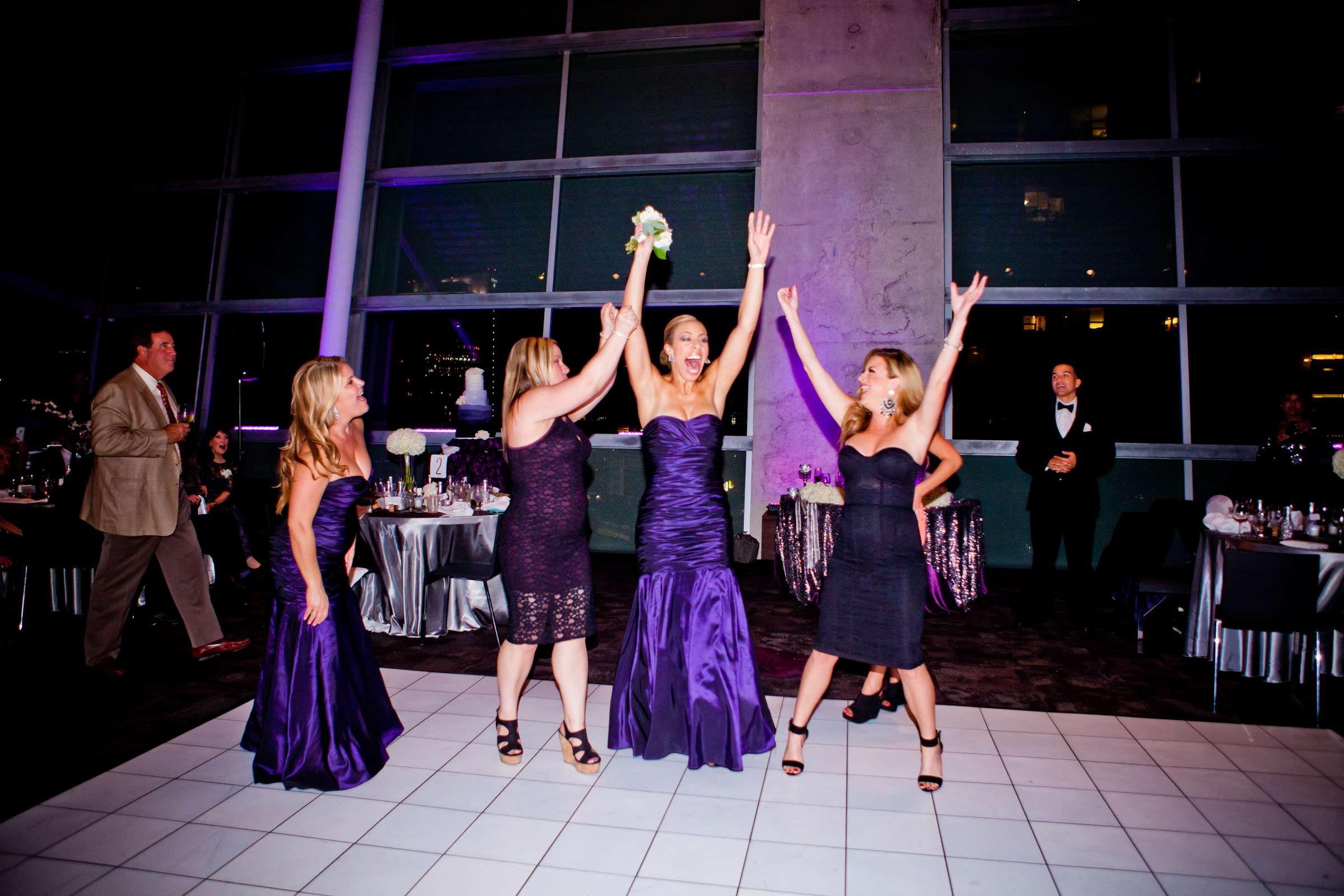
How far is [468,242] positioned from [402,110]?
1903 millimetres

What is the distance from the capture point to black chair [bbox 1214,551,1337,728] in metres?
3.50

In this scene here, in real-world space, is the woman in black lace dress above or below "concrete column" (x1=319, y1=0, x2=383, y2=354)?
below

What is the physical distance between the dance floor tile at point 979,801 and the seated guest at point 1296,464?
416 centimetres

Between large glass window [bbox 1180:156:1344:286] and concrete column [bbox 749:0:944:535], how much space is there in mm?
2536

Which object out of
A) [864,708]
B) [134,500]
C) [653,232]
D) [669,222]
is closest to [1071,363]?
[669,222]

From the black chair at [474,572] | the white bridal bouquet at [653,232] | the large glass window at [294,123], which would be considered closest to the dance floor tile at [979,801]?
the white bridal bouquet at [653,232]

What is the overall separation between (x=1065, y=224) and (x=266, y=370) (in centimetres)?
903

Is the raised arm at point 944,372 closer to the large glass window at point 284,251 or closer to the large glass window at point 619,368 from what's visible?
the large glass window at point 619,368

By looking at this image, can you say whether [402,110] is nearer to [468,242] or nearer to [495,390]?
[468,242]

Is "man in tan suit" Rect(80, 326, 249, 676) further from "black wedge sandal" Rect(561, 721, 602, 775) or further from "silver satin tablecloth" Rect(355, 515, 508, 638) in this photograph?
"black wedge sandal" Rect(561, 721, 602, 775)

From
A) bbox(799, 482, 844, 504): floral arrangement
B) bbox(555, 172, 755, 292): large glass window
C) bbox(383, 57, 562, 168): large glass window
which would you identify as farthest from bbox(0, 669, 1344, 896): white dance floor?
bbox(383, 57, 562, 168): large glass window

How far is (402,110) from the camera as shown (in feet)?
28.1

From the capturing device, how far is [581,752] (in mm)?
2830

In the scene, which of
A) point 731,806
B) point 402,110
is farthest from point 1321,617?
point 402,110
